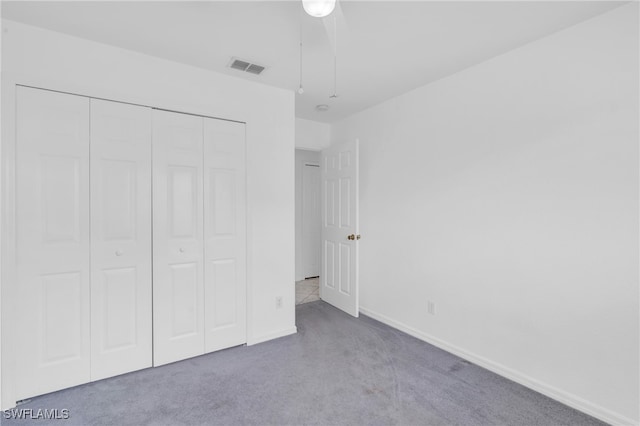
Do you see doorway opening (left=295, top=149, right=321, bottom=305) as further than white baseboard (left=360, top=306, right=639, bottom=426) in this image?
Yes

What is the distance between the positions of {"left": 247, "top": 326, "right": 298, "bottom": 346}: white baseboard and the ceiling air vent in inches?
93.4

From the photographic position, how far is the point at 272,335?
291cm

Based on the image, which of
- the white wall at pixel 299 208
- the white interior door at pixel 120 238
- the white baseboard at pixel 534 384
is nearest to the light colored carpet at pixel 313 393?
the white baseboard at pixel 534 384

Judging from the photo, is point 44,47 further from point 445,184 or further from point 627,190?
point 627,190

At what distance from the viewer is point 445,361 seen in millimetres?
2490

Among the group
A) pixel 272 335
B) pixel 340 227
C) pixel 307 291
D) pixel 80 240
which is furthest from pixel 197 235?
pixel 307 291

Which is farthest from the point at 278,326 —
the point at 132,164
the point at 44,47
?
the point at 44,47

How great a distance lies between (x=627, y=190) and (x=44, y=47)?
12.1 feet

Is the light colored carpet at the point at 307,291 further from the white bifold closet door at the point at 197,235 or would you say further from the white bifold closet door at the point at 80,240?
the white bifold closet door at the point at 80,240

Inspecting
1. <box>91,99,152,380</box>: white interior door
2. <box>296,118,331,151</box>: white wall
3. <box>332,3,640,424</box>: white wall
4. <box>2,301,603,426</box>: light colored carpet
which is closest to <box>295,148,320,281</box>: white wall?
<box>296,118,331,151</box>: white wall

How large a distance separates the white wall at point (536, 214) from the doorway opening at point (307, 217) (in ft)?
7.91

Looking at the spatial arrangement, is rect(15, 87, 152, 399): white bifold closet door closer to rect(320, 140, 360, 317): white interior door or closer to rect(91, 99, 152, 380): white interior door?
rect(91, 99, 152, 380): white interior door

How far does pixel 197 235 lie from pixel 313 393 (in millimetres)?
1512

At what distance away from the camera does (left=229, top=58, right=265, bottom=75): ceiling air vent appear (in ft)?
7.98
